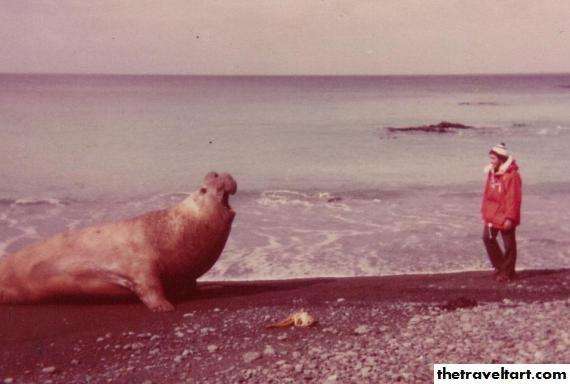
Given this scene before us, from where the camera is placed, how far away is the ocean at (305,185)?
40.3ft

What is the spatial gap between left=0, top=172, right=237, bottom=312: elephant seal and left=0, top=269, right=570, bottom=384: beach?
9.5 inches

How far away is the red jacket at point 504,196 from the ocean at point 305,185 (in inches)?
94.6

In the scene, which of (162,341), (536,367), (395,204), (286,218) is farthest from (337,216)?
(536,367)

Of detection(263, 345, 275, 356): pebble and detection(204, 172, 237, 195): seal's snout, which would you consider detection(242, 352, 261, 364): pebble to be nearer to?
detection(263, 345, 275, 356): pebble

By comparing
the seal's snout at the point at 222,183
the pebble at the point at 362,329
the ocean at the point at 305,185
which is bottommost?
the ocean at the point at 305,185

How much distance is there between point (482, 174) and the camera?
24.8 m

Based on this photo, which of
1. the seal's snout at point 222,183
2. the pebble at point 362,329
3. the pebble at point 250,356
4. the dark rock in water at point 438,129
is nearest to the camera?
the pebble at point 250,356

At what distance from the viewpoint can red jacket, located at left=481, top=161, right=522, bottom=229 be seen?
8.70 metres

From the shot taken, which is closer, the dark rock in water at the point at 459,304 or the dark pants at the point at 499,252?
the dark rock in water at the point at 459,304

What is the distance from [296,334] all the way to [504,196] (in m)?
3.26

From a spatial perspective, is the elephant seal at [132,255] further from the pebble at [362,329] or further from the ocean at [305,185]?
the ocean at [305,185]

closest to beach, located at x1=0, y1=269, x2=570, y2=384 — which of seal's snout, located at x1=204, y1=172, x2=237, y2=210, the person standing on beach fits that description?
the person standing on beach

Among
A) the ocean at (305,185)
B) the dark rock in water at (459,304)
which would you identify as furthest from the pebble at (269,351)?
the ocean at (305,185)

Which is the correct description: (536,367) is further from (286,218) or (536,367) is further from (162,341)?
(286,218)
